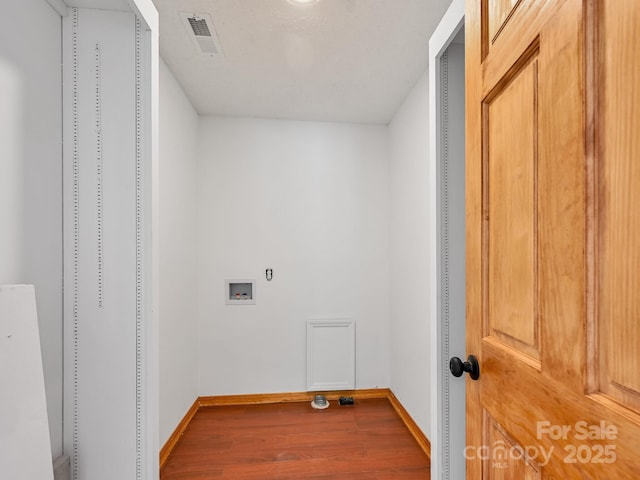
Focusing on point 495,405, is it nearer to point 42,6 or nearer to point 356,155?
point 42,6

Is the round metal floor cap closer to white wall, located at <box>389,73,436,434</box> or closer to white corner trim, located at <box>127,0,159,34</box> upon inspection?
white wall, located at <box>389,73,436,434</box>

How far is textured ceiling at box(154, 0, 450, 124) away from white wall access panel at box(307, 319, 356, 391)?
1929 mm

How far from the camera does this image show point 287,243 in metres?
3.15

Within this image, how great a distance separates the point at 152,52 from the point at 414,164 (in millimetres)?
1928

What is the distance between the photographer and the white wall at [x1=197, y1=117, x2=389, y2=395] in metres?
3.06

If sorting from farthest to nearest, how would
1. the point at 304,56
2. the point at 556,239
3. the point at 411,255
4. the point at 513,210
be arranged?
1. the point at 411,255
2. the point at 304,56
3. the point at 513,210
4. the point at 556,239

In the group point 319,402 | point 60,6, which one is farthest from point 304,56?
point 319,402

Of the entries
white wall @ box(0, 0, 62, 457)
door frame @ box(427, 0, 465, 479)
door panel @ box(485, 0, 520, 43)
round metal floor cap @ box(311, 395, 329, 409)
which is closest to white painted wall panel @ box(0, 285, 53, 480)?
white wall @ box(0, 0, 62, 457)

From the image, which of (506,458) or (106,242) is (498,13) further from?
(106,242)

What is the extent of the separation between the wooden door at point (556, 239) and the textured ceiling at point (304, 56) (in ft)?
3.35

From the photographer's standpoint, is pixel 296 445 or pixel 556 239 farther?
pixel 296 445

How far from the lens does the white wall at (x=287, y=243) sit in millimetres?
3059

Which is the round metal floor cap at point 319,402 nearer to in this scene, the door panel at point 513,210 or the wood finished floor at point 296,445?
the wood finished floor at point 296,445

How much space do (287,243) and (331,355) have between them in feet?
3.64
